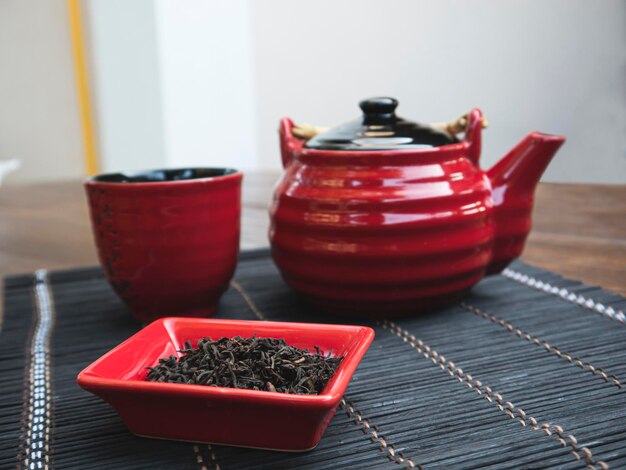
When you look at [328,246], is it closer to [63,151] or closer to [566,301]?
[566,301]

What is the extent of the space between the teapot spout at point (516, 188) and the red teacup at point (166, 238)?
25 cm

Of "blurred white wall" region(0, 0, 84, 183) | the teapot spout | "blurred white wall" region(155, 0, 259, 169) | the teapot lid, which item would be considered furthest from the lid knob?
"blurred white wall" region(0, 0, 84, 183)

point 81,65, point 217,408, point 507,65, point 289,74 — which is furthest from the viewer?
point 81,65

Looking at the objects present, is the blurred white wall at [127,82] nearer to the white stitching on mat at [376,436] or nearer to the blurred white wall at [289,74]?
the blurred white wall at [289,74]

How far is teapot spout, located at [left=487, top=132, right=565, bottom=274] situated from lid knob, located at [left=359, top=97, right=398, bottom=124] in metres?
0.12

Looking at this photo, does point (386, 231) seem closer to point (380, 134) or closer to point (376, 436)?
point (380, 134)

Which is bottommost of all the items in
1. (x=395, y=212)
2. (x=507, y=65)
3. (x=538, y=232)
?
(x=538, y=232)

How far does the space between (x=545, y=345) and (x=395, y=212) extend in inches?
6.3

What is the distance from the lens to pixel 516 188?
1.99 feet

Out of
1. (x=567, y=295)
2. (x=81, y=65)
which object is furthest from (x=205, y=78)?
(x=567, y=295)

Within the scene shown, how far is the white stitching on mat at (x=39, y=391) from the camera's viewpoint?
0.36 metres

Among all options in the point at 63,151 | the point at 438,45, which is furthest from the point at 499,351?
the point at 63,151

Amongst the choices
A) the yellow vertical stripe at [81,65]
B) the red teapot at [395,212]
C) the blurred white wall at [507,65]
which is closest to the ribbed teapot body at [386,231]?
the red teapot at [395,212]

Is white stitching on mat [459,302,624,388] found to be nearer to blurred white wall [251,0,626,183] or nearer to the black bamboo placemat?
the black bamboo placemat
